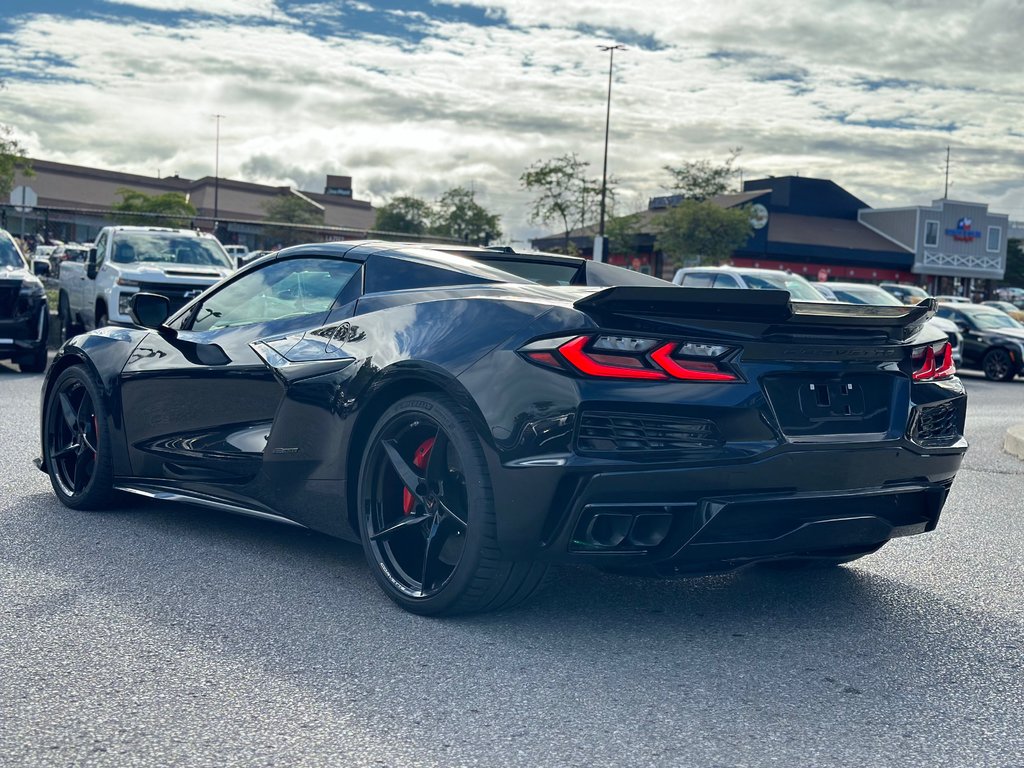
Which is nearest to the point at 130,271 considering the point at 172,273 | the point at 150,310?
the point at 172,273

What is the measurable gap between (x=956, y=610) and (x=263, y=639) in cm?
261

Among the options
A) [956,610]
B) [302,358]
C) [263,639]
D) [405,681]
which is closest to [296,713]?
[405,681]

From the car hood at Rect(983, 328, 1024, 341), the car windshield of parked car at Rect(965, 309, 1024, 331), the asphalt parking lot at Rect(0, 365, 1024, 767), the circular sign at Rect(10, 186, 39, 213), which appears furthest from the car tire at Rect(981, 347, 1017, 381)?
the circular sign at Rect(10, 186, 39, 213)

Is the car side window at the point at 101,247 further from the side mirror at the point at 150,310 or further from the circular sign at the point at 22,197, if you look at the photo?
the side mirror at the point at 150,310

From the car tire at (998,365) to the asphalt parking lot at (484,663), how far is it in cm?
1829

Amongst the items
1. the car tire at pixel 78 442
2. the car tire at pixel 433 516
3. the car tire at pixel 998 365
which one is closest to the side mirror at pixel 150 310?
the car tire at pixel 78 442

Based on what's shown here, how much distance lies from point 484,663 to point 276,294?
2.22 m

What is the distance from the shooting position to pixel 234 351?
529cm

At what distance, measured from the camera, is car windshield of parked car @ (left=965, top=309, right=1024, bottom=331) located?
76.5ft

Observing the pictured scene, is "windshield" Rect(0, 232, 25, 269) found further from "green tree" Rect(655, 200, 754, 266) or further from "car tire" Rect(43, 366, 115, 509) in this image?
"green tree" Rect(655, 200, 754, 266)

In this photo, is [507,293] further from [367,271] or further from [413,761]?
[413,761]

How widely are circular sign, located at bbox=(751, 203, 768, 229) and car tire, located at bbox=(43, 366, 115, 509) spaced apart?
6394 centimetres

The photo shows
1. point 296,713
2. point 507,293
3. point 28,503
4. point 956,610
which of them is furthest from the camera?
point 28,503

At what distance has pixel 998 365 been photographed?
74.8 ft
